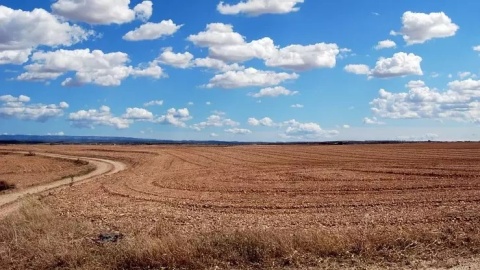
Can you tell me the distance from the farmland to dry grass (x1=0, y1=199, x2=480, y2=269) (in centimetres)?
3

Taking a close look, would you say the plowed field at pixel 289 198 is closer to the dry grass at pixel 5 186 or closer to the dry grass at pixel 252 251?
the dry grass at pixel 5 186

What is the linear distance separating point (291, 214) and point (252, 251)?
10249mm

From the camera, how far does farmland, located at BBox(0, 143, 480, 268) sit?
1255 cm

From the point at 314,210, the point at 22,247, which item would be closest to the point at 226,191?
the point at 314,210

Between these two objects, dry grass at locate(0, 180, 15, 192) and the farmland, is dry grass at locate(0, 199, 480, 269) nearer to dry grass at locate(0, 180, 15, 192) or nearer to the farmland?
the farmland

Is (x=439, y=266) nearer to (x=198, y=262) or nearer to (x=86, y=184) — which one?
(x=198, y=262)

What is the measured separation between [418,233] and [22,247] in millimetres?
10082

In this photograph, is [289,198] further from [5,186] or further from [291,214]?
[5,186]

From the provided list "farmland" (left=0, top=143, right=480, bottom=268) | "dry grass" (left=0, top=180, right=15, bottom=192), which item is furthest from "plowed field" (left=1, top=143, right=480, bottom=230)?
"dry grass" (left=0, top=180, right=15, bottom=192)

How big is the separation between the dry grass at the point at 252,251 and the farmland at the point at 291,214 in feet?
0.08

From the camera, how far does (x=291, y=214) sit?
22.8m

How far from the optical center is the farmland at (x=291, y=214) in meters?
12.6

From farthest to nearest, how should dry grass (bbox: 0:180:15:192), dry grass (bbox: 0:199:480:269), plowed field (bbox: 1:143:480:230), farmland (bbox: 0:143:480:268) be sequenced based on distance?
dry grass (bbox: 0:180:15:192), plowed field (bbox: 1:143:480:230), farmland (bbox: 0:143:480:268), dry grass (bbox: 0:199:480:269)

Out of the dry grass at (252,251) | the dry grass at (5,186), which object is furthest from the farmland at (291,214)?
the dry grass at (5,186)
